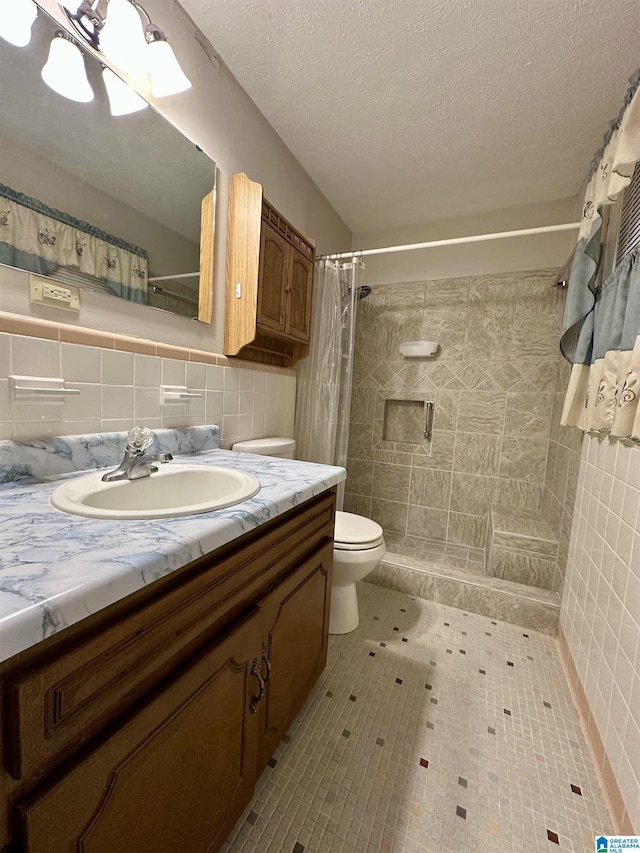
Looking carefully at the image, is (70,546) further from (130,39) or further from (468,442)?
(468,442)

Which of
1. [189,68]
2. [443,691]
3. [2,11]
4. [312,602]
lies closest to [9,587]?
[312,602]

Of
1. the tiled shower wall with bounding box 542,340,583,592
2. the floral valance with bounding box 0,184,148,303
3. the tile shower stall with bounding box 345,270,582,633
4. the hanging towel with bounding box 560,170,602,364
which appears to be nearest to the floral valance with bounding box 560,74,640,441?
the hanging towel with bounding box 560,170,602,364

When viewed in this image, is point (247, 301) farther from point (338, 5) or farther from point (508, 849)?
point (508, 849)

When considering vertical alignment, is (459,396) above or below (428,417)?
above

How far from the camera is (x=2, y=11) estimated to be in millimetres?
769

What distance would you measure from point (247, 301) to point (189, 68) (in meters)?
0.84

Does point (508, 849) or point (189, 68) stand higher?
point (189, 68)

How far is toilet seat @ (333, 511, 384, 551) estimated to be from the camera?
1460 millimetres

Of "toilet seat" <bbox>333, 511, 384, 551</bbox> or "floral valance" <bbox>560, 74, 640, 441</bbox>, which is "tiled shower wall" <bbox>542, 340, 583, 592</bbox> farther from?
"toilet seat" <bbox>333, 511, 384, 551</bbox>

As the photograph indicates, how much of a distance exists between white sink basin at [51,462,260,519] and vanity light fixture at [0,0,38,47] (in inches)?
41.5

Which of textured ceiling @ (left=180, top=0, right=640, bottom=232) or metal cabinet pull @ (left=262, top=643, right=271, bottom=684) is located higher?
textured ceiling @ (left=180, top=0, right=640, bottom=232)

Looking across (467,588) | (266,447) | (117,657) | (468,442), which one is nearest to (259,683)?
(117,657)

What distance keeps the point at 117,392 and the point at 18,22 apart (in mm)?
895

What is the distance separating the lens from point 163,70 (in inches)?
41.0
